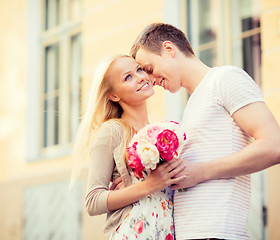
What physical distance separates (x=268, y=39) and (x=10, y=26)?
5161mm

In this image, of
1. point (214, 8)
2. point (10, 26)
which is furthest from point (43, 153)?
point (214, 8)

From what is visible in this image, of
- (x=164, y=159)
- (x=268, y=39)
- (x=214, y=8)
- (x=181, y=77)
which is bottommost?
(x=164, y=159)


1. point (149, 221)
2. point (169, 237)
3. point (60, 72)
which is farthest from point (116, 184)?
point (60, 72)

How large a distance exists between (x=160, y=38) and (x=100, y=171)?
0.74 m

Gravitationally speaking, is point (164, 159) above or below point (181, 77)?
below

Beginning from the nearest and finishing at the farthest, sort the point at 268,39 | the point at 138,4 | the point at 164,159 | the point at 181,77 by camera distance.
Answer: the point at 164,159
the point at 181,77
the point at 268,39
the point at 138,4

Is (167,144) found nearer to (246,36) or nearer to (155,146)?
(155,146)

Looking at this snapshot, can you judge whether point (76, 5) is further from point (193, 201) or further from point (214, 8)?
point (193, 201)

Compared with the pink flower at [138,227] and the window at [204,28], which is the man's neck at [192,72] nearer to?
the pink flower at [138,227]

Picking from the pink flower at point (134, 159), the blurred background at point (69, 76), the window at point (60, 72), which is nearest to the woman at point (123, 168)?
the pink flower at point (134, 159)

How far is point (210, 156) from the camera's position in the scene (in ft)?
8.52

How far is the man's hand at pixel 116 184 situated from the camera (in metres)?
2.87

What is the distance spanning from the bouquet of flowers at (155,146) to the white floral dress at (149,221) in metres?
0.24

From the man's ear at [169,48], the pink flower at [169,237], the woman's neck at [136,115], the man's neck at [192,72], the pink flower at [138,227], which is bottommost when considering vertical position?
the pink flower at [169,237]
